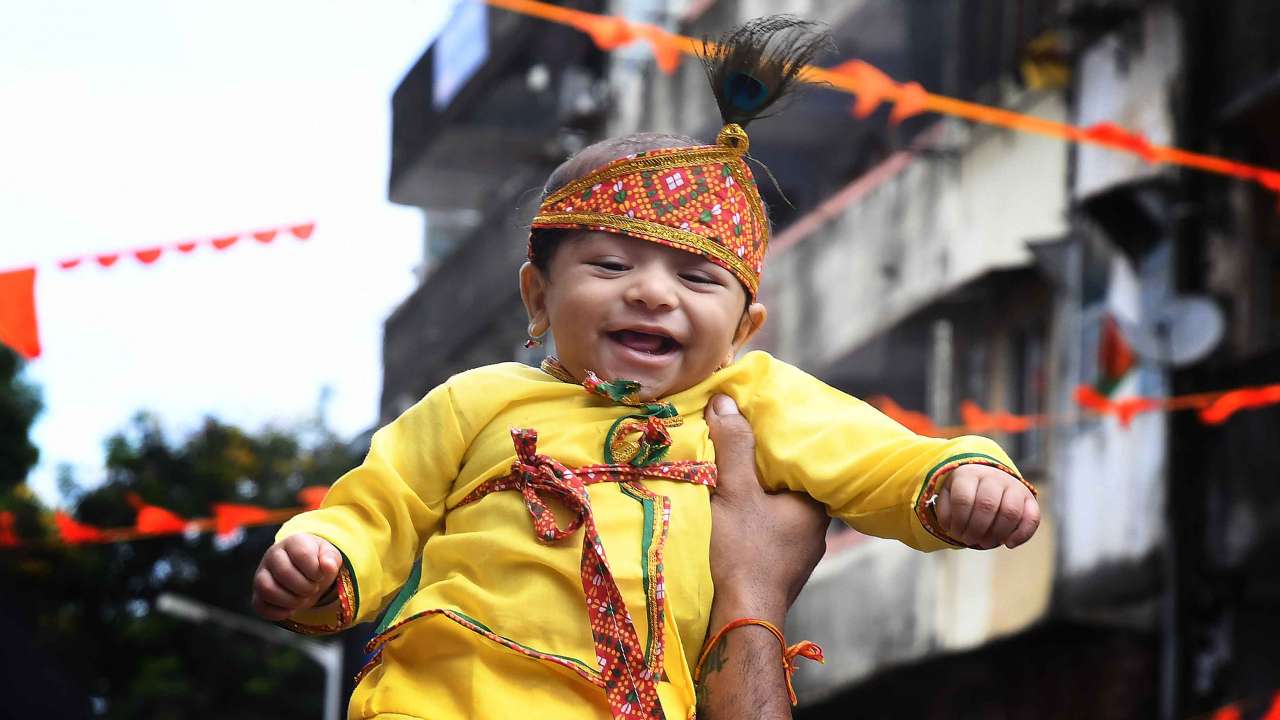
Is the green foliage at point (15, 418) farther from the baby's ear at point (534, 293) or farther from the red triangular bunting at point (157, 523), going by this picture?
the baby's ear at point (534, 293)

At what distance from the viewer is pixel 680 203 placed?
326cm

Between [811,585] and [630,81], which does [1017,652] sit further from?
[630,81]

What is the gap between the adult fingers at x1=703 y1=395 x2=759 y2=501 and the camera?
11.1 feet

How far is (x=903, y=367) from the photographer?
17453 mm

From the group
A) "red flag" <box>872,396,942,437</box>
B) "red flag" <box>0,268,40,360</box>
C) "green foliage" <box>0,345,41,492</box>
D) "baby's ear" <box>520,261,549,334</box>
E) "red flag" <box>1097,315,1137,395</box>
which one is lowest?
"green foliage" <box>0,345,41,492</box>

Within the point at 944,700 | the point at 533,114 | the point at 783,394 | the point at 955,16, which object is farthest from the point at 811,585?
the point at 783,394

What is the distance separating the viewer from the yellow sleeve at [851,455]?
304 centimetres

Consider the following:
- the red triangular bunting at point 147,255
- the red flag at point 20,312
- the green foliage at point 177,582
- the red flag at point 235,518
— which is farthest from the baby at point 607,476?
the green foliage at point 177,582

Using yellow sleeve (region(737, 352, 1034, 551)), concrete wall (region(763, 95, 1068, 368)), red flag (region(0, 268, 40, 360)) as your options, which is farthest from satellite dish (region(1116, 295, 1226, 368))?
yellow sleeve (region(737, 352, 1034, 551))

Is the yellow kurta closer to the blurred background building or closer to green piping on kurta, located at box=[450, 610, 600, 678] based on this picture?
green piping on kurta, located at box=[450, 610, 600, 678]

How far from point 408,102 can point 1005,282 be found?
516cm

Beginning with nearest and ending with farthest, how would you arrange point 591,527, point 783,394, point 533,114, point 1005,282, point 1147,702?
1. point 591,527
2. point 783,394
3. point 1147,702
4. point 1005,282
5. point 533,114

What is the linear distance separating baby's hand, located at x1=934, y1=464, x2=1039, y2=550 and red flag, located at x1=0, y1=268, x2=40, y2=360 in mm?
3064

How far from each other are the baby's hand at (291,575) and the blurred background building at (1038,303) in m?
10.4
